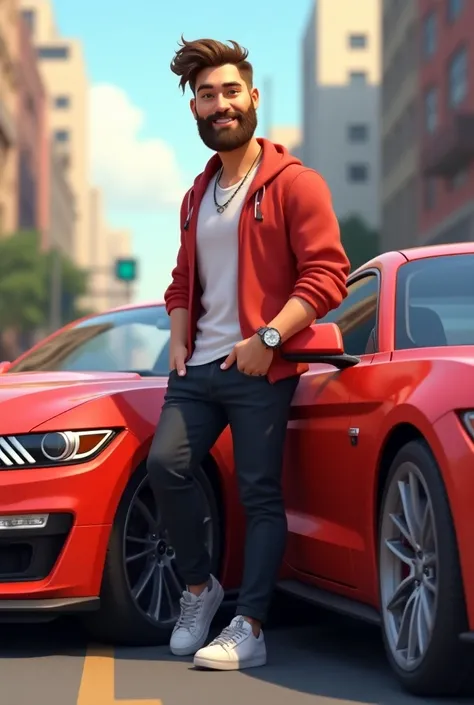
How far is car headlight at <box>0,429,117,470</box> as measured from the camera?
552 centimetres

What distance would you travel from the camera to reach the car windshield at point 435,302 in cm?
543

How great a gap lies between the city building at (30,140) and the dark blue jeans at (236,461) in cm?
8764

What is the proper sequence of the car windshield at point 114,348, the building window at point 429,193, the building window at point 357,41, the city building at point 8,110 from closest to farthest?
the car windshield at point 114,348 → the building window at point 429,193 → the city building at point 8,110 → the building window at point 357,41

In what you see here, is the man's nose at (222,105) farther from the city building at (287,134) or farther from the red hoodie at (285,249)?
the city building at (287,134)

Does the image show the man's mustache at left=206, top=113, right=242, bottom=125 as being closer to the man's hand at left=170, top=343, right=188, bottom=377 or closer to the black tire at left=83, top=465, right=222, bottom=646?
the man's hand at left=170, top=343, right=188, bottom=377

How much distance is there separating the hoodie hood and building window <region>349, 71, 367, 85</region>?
12512 cm

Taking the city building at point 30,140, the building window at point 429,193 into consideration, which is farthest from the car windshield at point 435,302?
the city building at point 30,140

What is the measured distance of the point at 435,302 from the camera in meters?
5.62

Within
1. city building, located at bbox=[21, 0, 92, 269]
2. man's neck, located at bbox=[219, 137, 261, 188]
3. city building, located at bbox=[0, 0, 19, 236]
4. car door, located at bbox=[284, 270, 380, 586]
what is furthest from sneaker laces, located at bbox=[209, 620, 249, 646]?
city building, located at bbox=[21, 0, 92, 269]

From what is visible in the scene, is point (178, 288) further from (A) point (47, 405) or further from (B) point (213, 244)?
(A) point (47, 405)

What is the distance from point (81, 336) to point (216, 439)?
1883 mm

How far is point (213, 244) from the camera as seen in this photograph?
571 cm

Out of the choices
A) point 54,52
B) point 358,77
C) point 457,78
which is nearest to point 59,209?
point 358,77

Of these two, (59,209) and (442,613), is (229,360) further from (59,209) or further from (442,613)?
(59,209)
